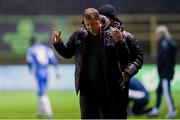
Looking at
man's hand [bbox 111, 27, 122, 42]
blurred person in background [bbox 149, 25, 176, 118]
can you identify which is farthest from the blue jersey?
man's hand [bbox 111, 27, 122, 42]

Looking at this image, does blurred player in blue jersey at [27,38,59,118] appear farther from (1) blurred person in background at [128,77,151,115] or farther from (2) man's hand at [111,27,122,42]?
(2) man's hand at [111,27,122,42]

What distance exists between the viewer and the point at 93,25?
732cm

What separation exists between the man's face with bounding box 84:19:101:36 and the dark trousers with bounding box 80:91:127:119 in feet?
2.09

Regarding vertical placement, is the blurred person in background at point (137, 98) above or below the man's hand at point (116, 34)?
below

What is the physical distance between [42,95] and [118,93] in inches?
276

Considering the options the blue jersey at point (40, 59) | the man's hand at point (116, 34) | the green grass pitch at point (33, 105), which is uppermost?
the man's hand at point (116, 34)

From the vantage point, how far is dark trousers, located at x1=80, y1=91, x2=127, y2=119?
758 cm

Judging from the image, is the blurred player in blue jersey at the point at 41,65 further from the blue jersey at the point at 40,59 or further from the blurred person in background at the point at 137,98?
the blurred person in background at the point at 137,98

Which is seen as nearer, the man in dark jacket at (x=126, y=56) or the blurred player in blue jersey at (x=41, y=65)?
the man in dark jacket at (x=126, y=56)

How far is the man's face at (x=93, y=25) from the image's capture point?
729 cm

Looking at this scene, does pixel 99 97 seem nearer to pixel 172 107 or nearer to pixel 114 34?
pixel 114 34

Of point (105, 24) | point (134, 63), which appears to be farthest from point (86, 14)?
point (134, 63)

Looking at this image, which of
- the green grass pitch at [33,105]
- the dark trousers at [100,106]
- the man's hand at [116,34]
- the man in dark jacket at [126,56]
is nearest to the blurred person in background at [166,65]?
the green grass pitch at [33,105]

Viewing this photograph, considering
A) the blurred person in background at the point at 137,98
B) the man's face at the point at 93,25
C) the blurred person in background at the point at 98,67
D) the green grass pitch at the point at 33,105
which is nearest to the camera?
the man's face at the point at 93,25
